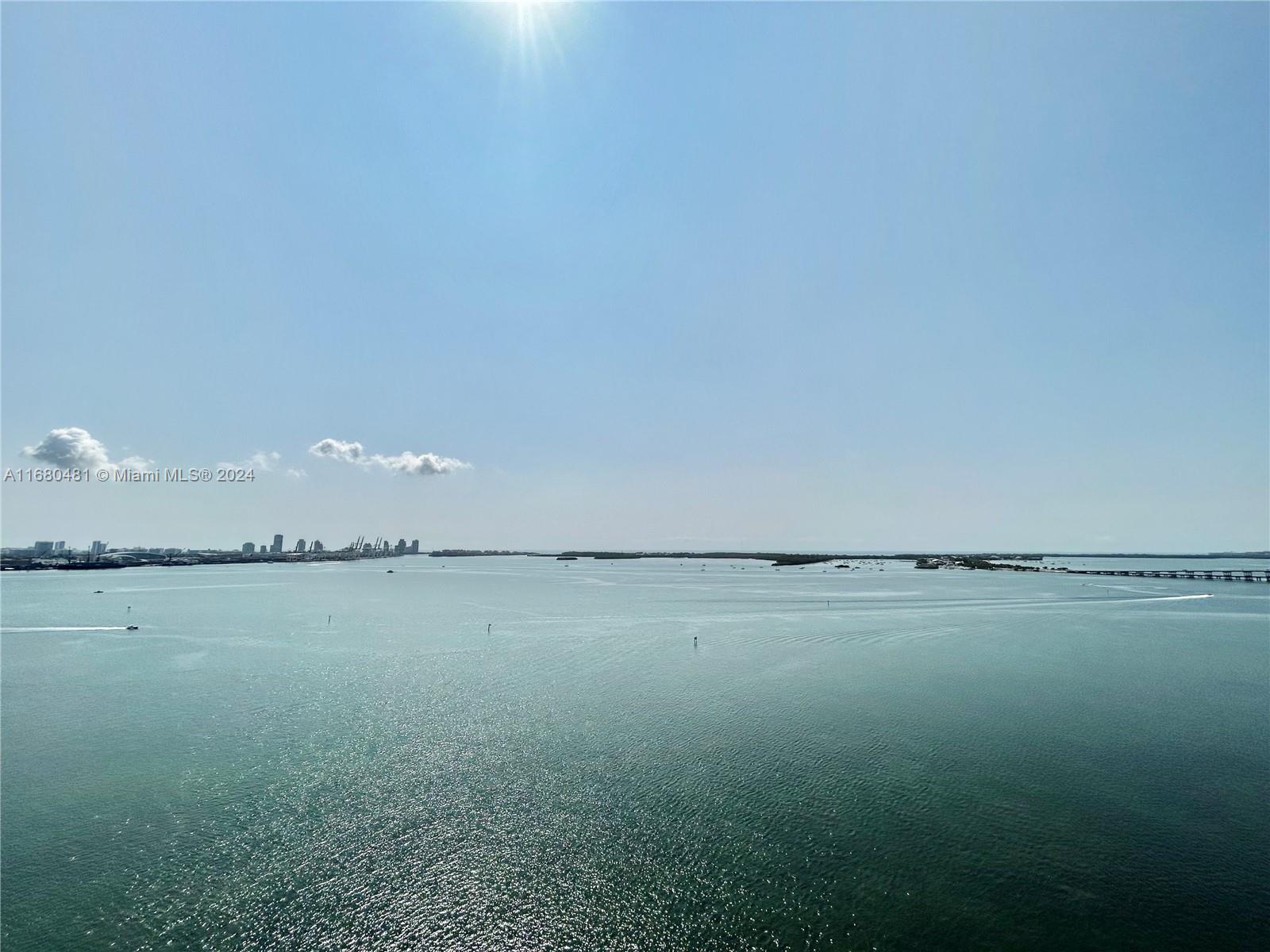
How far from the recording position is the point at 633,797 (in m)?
23.0

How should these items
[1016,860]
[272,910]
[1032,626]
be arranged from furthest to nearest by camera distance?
[1032,626] < [1016,860] < [272,910]

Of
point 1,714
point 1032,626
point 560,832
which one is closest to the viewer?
point 560,832

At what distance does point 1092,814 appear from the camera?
21.6 m

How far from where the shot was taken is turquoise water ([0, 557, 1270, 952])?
15891mm

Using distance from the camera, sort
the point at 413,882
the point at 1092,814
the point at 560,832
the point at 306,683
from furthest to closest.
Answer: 1. the point at 306,683
2. the point at 1092,814
3. the point at 560,832
4. the point at 413,882

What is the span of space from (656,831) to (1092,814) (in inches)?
698

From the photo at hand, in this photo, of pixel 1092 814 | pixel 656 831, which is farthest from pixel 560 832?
pixel 1092 814

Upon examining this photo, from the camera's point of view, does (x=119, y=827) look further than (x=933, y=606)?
No

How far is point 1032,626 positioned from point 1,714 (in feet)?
317

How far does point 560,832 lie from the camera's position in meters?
20.2

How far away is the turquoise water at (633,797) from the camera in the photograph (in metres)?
15.9

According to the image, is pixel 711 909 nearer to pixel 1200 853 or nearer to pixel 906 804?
pixel 906 804

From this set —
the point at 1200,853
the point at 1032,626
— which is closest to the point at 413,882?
the point at 1200,853

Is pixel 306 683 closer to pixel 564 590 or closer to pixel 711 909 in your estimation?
pixel 711 909
